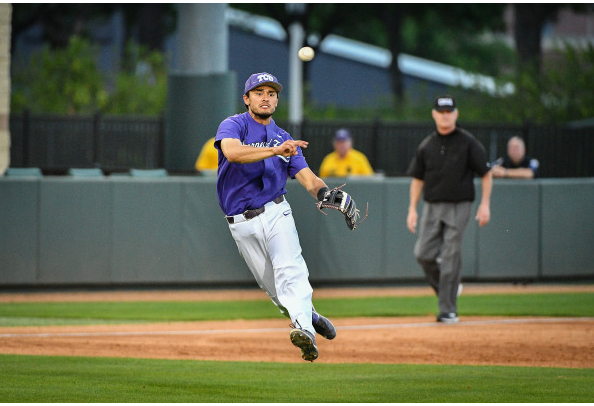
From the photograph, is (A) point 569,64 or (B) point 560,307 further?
(A) point 569,64

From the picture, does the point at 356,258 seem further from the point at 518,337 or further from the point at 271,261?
the point at 271,261

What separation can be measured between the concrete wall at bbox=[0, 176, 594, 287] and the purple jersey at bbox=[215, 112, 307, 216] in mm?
6724

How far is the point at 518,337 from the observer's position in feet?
35.1

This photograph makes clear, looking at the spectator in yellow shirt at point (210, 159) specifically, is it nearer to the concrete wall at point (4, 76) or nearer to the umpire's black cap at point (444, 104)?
the concrete wall at point (4, 76)

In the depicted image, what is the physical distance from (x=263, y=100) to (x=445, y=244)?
440 cm

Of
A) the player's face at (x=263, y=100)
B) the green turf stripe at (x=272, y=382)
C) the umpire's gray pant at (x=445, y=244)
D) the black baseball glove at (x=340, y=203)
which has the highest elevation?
the player's face at (x=263, y=100)

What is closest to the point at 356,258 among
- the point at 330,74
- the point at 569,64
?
the point at 569,64

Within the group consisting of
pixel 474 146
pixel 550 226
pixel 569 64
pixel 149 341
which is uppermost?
pixel 569 64

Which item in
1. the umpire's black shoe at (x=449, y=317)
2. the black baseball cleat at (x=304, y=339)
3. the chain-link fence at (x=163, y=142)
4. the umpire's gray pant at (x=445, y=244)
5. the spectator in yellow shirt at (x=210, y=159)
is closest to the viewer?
the black baseball cleat at (x=304, y=339)

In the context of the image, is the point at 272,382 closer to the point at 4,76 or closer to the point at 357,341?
the point at 357,341

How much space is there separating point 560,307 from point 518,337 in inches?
99.0

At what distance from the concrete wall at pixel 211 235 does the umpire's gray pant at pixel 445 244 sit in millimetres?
3296

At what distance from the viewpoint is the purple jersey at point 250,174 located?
7434 mm

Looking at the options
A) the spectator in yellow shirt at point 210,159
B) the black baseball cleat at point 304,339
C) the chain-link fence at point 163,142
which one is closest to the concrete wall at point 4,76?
the chain-link fence at point 163,142
